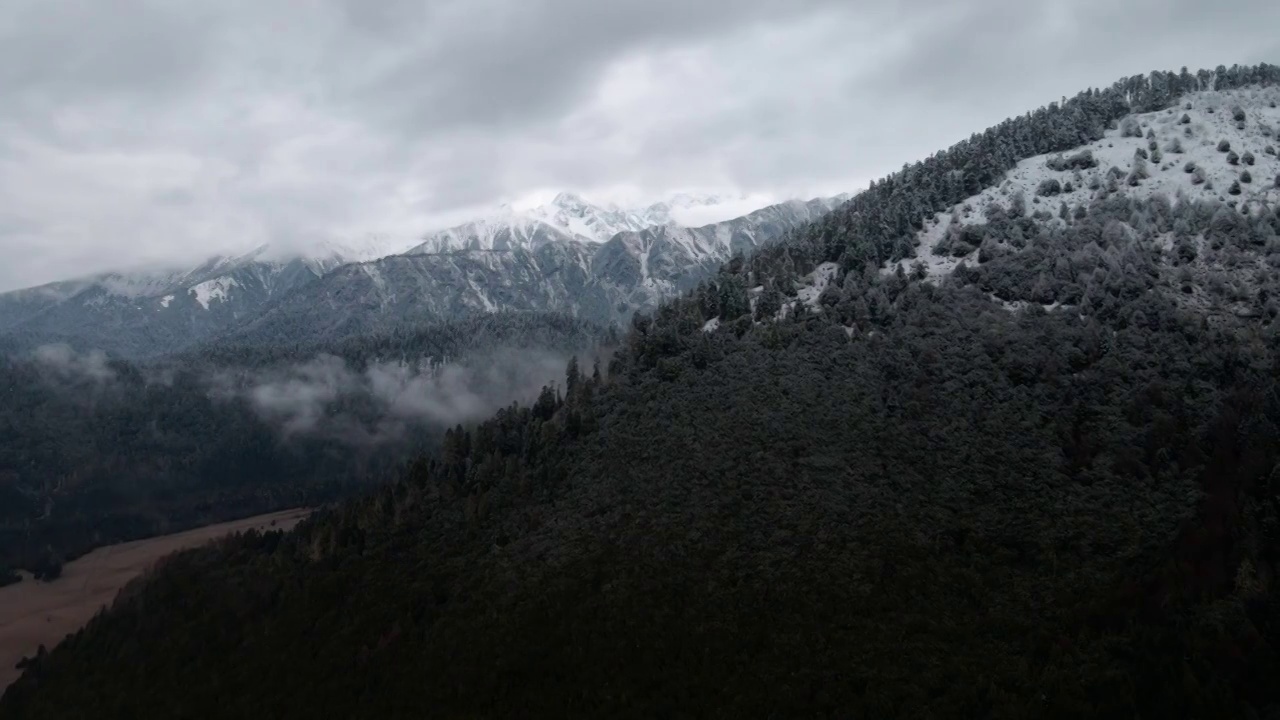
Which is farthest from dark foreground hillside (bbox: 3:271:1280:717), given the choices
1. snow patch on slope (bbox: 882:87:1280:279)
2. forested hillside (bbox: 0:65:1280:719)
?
snow patch on slope (bbox: 882:87:1280:279)

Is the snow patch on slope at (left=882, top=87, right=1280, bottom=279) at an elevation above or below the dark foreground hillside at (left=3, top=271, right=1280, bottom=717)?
above

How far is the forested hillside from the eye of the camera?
78.4m

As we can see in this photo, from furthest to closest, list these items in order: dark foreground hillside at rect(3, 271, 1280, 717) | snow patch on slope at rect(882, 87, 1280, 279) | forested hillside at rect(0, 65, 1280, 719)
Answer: snow patch on slope at rect(882, 87, 1280, 279) < forested hillside at rect(0, 65, 1280, 719) < dark foreground hillside at rect(3, 271, 1280, 717)

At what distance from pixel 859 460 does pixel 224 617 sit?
402 feet

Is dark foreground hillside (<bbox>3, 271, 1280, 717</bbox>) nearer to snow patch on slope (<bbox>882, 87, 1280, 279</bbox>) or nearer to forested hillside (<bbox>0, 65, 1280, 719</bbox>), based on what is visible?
forested hillside (<bbox>0, 65, 1280, 719</bbox>)

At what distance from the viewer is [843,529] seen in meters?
102

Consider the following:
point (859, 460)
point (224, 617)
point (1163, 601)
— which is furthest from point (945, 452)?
point (224, 617)

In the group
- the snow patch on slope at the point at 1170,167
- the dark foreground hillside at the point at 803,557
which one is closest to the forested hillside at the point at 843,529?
the dark foreground hillside at the point at 803,557

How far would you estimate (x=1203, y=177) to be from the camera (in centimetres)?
15612

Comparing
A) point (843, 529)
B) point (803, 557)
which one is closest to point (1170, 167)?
point (843, 529)

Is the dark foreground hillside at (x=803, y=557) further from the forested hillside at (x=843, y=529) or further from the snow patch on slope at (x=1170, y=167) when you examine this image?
the snow patch on slope at (x=1170, y=167)

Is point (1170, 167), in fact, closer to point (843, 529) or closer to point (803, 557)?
point (843, 529)

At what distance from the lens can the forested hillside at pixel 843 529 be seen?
7838 centimetres

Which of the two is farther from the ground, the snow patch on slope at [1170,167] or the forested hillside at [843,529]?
the snow patch on slope at [1170,167]
